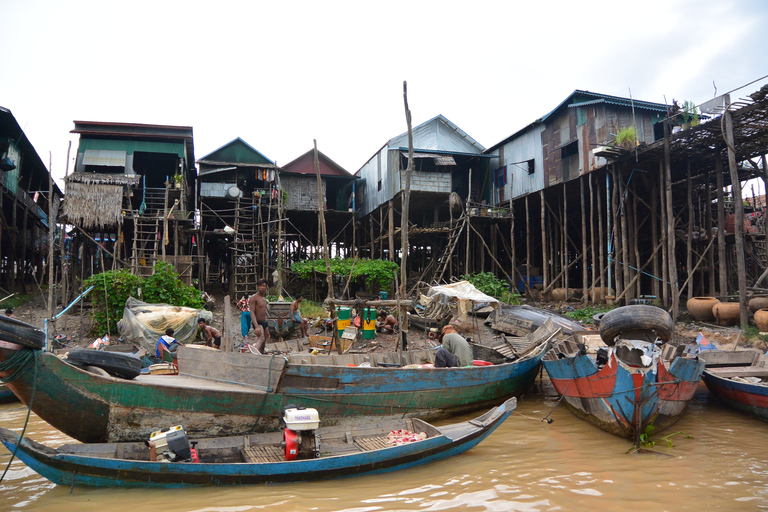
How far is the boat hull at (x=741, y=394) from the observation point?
727 centimetres

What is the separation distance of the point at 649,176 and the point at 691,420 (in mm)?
11373

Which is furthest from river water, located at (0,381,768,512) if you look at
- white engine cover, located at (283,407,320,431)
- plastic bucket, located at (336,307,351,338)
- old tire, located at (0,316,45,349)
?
plastic bucket, located at (336,307,351,338)

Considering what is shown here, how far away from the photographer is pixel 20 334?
4.48 metres

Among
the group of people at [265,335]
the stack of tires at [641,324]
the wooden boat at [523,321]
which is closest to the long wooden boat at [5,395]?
the group of people at [265,335]

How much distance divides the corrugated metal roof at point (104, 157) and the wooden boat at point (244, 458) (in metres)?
18.5

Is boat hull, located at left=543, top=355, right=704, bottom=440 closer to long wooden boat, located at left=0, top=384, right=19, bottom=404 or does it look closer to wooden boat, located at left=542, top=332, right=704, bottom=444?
wooden boat, located at left=542, top=332, right=704, bottom=444

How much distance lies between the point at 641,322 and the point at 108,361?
7.98 metres

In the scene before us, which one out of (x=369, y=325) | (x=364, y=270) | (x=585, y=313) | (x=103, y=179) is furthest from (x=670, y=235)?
(x=103, y=179)

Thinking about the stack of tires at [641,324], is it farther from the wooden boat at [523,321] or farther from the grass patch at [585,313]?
the grass patch at [585,313]

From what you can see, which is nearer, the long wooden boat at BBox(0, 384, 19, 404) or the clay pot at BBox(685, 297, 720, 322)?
the long wooden boat at BBox(0, 384, 19, 404)

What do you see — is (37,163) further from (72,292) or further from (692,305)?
(692,305)

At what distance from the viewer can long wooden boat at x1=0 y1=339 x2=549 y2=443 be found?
16.0 feet

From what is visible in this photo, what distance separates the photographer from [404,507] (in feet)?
15.1

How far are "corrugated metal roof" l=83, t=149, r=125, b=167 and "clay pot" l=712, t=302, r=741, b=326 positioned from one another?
73.6 ft
